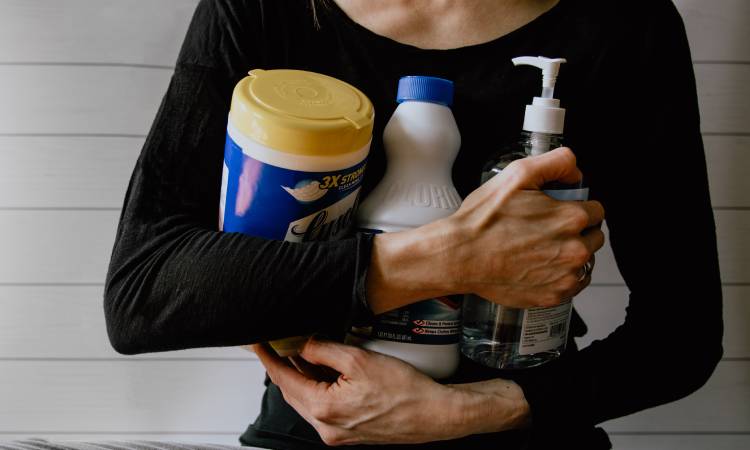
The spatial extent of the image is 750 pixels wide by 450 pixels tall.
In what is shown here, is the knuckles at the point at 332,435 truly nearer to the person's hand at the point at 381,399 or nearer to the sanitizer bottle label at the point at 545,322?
the person's hand at the point at 381,399

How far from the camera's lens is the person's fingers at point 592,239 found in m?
0.59

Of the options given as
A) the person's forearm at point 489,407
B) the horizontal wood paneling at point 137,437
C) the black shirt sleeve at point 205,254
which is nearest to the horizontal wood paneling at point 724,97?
the person's forearm at point 489,407

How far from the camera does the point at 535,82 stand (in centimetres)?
66

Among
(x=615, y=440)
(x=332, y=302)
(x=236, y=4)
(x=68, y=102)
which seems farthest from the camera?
(x=615, y=440)

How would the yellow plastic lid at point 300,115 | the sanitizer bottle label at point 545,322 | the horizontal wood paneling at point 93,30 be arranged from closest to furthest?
the yellow plastic lid at point 300,115 → the sanitizer bottle label at point 545,322 → the horizontal wood paneling at point 93,30

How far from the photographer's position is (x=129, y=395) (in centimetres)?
104

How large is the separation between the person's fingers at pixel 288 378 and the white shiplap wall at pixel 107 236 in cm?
40

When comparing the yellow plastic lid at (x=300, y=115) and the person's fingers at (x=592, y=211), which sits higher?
the yellow plastic lid at (x=300, y=115)

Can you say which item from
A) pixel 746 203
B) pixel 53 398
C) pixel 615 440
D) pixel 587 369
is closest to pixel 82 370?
pixel 53 398

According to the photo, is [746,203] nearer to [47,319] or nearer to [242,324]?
[242,324]

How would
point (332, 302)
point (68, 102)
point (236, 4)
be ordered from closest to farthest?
point (332, 302) → point (236, 4) → point (68, 102)

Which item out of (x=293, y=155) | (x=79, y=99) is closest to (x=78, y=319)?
(x=79, y=99)

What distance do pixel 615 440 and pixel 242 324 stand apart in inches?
31.8

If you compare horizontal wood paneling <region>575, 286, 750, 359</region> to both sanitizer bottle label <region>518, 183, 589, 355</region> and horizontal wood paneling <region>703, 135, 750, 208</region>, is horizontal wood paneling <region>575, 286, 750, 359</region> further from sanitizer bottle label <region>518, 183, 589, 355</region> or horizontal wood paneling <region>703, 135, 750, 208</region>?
sanitizer bottle label <region>518, 183, 589, 355</region>
